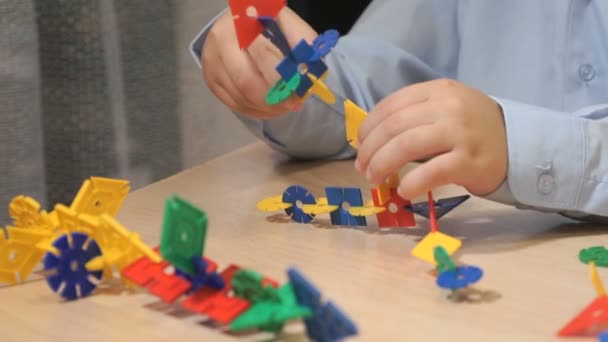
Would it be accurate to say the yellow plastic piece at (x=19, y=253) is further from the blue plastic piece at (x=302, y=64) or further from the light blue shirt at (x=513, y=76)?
the light blue shirt at (x=513, y=76)

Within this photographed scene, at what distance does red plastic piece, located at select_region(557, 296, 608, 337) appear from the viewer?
45 centimetres

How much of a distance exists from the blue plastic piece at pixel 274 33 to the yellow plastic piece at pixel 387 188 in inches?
4.5

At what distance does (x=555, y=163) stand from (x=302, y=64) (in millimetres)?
199

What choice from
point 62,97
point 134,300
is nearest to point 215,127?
point 62,97

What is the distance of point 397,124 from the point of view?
2.04ft

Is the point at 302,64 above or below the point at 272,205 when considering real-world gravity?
above

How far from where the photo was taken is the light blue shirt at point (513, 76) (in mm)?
652

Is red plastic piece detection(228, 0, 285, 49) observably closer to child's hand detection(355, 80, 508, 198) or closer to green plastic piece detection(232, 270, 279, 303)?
child's hand detection(355, 80, 508, 198)

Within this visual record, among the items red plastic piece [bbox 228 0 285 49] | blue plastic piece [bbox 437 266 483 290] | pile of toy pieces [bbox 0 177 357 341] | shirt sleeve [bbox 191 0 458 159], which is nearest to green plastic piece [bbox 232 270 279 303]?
pile of toy pieces [bbox 0 177 357 341]

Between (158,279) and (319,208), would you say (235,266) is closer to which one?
(158,279)

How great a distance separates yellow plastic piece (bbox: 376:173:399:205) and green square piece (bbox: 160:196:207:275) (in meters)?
0.21

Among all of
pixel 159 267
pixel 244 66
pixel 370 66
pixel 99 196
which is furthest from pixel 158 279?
pixel 370 66

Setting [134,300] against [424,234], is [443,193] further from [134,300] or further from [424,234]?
[134,300]

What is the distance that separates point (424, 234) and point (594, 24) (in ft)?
1.03
